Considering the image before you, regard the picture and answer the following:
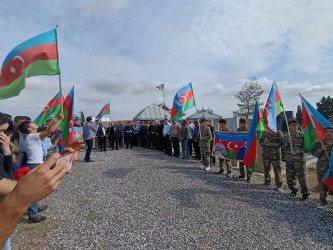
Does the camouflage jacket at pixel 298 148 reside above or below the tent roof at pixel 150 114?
below

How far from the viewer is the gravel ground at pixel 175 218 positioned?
10.5ft

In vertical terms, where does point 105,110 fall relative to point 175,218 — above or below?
above

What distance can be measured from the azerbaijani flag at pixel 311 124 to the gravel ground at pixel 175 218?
4.89ft

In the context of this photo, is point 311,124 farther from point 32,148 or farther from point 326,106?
point 326,106

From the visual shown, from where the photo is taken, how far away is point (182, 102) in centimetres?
840

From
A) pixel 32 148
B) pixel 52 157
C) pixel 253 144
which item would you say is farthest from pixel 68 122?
pixel 253 144

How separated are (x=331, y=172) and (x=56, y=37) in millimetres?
6211

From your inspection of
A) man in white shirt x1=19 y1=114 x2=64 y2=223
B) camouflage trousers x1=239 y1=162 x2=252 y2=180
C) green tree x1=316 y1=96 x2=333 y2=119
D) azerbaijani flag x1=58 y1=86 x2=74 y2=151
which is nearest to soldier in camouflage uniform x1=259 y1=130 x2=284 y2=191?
camouflage trousers x1=239 y1=162 x2=252 y2=180

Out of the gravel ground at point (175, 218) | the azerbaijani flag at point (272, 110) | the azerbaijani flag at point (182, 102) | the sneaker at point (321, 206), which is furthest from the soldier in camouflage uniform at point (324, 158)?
the azerbaijani flag at point (182, 102)

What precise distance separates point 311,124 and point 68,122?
5441 millimetres

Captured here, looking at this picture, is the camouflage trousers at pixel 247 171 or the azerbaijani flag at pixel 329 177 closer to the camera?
the azerbaijani flag at pixel 329 177

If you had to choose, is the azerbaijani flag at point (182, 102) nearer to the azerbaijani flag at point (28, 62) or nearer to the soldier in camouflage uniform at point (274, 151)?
the soldier in camouflage uniform at point (274, 151)

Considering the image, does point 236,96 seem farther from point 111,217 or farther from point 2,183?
point 2,183

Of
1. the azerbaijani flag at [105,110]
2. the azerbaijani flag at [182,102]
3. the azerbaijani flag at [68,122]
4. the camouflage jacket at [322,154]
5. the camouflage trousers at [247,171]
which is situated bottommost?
the camouflage trousers at [247,171]
